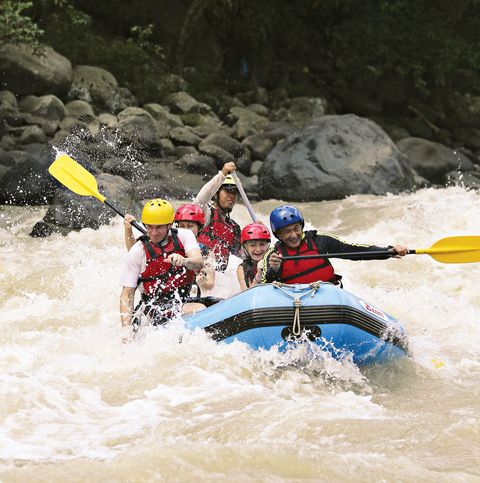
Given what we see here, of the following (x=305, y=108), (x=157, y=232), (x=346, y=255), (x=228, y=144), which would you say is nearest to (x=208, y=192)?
(x=157, y=232)

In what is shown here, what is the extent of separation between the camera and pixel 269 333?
5629mm

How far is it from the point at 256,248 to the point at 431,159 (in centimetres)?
1243

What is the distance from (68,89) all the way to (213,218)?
961 cm

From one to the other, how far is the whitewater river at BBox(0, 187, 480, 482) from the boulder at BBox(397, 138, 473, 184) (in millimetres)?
9643

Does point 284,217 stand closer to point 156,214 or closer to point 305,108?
point 156,214

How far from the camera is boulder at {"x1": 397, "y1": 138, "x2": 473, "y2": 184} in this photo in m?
18.2

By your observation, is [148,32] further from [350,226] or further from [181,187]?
[350,226]

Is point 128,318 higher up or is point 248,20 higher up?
point 248,20

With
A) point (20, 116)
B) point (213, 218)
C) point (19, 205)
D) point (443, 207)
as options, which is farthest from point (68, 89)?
point (213, 218)

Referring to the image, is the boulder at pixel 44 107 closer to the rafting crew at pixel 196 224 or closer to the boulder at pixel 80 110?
the boulder at pixel 80 110

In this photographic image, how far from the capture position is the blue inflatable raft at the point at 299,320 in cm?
560

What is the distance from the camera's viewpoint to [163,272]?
6.19 meters

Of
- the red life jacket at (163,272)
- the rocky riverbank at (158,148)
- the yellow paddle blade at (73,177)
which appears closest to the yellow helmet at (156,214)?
the red life jacket at (163,272)

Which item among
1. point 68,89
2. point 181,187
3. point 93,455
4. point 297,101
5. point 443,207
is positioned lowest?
point 93,455
